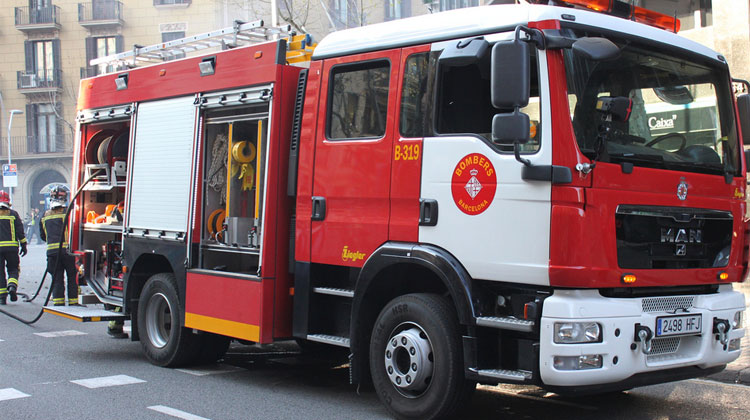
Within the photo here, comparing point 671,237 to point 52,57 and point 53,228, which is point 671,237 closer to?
point 53,228

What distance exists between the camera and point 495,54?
5.03 metres

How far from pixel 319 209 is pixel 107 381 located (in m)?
2.65

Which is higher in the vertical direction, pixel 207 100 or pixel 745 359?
pixel 207 100

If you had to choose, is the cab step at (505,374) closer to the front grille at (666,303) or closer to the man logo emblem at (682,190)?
the front grille at (666,303)

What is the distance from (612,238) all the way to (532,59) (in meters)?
1.21

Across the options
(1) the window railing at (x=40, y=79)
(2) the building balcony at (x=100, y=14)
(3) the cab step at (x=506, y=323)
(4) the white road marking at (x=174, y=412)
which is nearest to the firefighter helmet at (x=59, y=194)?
(4) the white road marking at (x=174, y=412)

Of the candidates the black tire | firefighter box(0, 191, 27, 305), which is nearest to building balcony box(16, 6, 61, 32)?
firefighter box(0, 191, 27, 305)

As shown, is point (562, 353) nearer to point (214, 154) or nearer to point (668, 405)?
point (668, 405)

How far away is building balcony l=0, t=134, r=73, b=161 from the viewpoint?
44.5 metres

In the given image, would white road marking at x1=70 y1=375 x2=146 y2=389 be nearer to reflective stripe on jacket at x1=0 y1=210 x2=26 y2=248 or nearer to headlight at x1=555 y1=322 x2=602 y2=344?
headlight at x1=555 y1=322 x2=602 y2=344

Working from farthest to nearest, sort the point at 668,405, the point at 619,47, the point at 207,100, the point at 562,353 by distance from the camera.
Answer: the point at 207,100
the point at 668,405
the point at 619,47
the point at 562,353

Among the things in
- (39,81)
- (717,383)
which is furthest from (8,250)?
(39,81)

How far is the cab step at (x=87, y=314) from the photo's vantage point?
8617 millimetres

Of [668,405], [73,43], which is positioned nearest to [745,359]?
[668,405]
